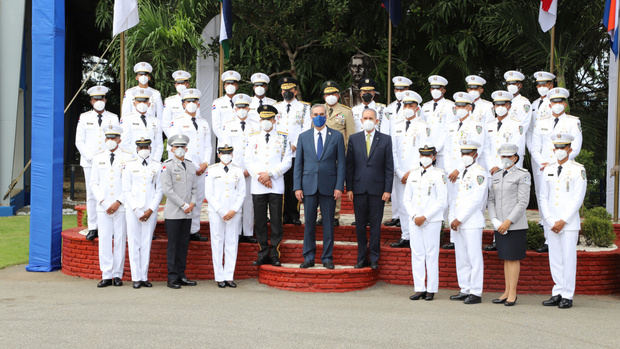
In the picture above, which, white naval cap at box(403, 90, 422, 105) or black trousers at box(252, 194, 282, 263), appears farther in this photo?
white naval cap at box(403, 90, 422, 105)

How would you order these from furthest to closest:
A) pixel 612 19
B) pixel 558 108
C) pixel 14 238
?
pixel 14 238
pixel 612 19
pixel 558 108

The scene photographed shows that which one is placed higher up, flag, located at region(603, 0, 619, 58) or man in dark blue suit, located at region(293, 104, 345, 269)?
flag, located at region(603, 0, 619, 58)

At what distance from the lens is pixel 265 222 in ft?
26.9

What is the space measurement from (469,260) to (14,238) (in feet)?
25.1

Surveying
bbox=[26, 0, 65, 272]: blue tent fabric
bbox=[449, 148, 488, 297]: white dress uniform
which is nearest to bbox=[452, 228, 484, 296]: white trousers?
bbox=[449, 148, 488, 297]: white dress uniform

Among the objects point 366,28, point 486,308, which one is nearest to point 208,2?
point 366,28

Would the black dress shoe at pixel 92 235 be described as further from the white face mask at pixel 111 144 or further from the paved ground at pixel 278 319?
the white face mask at pixel 111 144

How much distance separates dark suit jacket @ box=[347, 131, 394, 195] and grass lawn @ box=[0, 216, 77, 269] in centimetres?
487

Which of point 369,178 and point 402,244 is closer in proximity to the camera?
point 369,178

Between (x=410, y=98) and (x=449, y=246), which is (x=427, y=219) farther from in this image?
(x=410, y=98)

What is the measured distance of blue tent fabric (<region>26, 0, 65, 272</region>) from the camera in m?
9.02

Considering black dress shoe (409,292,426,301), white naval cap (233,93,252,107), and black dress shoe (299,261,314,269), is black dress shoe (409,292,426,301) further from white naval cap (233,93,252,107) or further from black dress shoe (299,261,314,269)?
white naval cap (233,93,252,107)

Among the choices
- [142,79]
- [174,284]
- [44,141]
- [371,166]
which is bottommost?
[174,284]

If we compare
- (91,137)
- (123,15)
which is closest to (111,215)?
(91,137)
